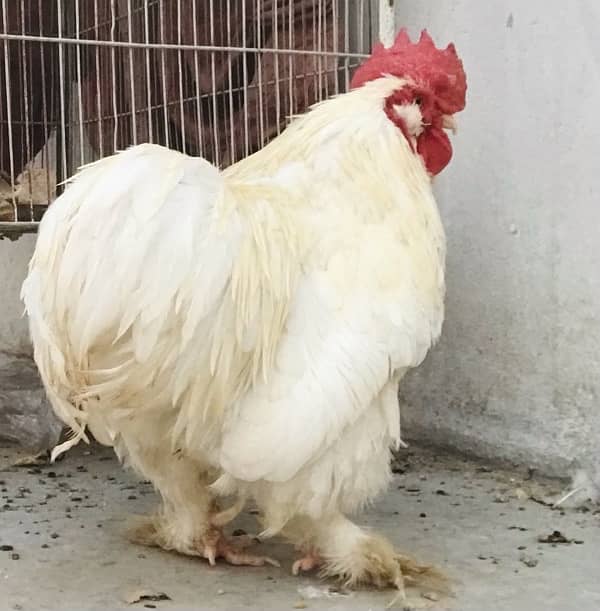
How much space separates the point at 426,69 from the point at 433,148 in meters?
0.18

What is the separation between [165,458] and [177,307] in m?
0.55


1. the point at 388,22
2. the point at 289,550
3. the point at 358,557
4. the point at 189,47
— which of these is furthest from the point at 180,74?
the point at 358,557

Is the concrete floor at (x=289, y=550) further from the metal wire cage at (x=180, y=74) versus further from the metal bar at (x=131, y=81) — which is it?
the metal bar at (x=131, y=81)

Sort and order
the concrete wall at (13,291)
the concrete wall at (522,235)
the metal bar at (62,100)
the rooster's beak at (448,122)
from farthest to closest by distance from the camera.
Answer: the concrete wall at (13,291) → the metal bar at (62,100) → the concrete wall at (522,235) → the rooster's beak at (448,122)

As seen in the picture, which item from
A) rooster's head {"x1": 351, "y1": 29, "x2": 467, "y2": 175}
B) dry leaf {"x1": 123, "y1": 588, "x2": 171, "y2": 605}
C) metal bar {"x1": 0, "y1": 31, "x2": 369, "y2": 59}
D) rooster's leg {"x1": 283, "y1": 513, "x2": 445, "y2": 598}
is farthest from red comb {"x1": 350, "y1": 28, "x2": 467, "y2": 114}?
dry leaf {"x1": 123, "y1": 588, "x2": 171, "y2": 605}

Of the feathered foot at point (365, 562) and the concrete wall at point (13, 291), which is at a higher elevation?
the concrete wall at point (13, 291)

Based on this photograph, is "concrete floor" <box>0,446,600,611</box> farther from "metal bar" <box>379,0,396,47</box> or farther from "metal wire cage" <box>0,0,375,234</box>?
"metal bar" <box>379,0,396,47</box>

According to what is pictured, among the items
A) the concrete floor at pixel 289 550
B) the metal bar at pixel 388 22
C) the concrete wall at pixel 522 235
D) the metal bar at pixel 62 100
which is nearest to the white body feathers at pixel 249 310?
the concrete floor at pixel 289 550

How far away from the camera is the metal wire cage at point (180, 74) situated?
3125 mm

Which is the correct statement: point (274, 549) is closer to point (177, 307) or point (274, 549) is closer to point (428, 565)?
point (428, 565)

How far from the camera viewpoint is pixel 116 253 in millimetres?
1725

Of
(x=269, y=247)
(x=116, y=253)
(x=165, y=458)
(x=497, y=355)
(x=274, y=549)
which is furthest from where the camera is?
(x=497, y=355)

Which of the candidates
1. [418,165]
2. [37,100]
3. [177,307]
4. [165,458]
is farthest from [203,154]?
[177,307]

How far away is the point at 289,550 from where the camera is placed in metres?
2.41
